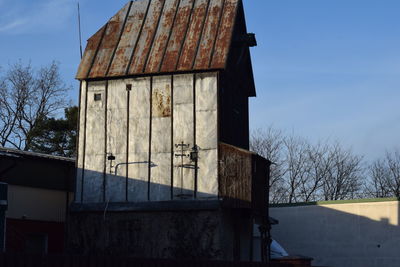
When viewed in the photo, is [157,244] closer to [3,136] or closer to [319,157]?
[3,136]

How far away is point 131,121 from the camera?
91.3 feet

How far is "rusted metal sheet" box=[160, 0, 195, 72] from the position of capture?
2781 centimetres

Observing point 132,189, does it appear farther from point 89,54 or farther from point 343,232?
point 343,232

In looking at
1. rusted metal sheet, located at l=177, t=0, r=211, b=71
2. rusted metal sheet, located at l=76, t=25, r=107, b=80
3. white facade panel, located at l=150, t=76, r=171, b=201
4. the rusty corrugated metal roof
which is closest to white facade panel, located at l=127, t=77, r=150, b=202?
white facade panel, located at l=150, t=76, r=171, b=201

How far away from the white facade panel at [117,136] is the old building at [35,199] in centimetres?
347

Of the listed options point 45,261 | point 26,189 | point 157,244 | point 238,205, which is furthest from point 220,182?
point 45,261

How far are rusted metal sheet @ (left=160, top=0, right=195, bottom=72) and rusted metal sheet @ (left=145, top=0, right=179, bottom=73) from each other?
226 mm

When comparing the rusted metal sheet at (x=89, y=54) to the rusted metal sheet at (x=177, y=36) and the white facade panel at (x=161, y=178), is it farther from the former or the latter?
the white facade panel at (x=161, y=178)

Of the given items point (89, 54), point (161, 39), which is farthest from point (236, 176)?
point (89, 54)

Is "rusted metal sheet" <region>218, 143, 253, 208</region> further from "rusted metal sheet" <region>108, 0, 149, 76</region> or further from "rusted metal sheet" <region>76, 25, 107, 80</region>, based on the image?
"rusted metal sheet" <region>76, 25, 107, 80</region>

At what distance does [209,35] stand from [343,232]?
1347 centimetres

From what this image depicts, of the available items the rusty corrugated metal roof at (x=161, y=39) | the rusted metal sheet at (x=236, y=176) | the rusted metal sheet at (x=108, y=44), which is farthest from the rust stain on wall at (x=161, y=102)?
the rusted metal sheet at (x=236, y=176)

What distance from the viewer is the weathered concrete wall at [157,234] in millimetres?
25844

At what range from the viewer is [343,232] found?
3484 centimetres
